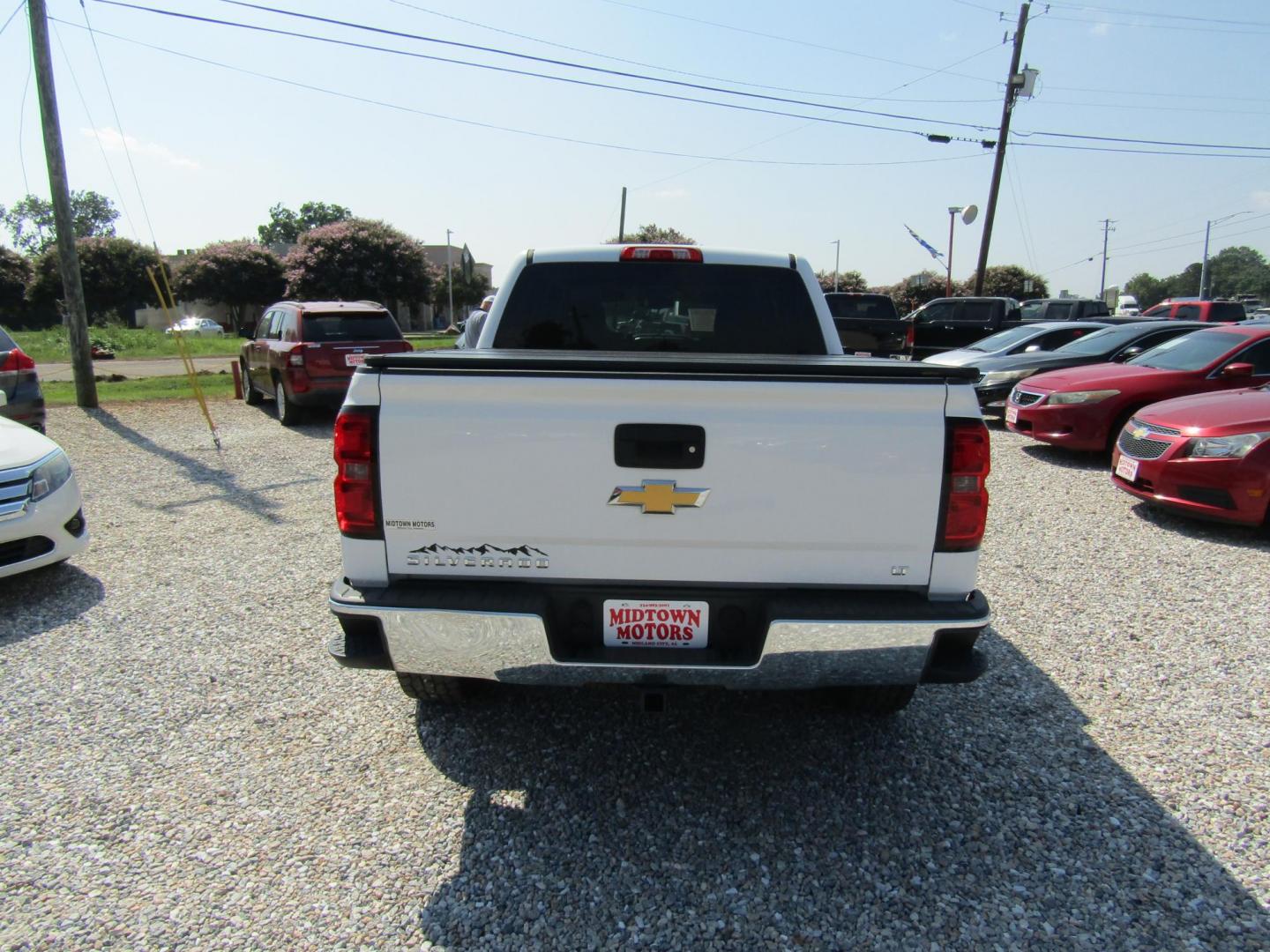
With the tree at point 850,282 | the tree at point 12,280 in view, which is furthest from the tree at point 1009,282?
the tree at point 12,280

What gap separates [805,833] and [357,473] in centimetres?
187

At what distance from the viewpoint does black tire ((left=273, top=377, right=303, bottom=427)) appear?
36.3 ft

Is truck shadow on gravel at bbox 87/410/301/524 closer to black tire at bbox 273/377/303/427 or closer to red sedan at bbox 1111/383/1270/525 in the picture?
black tire at bbox 273/377/303/427

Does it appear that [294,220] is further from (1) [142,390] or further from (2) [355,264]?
(1) [142,390]

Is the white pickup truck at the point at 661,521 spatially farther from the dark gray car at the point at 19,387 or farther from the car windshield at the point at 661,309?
the dark gray car at the point at 19,387

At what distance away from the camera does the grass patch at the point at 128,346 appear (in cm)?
2656

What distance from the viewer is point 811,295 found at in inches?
157

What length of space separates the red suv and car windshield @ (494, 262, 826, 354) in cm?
710

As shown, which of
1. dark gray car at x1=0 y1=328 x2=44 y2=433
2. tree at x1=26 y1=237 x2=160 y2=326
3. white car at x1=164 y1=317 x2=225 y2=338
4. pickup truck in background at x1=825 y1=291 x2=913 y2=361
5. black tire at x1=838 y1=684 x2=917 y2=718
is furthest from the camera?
tree at x1=26 y1=237 x2=160 y2=326

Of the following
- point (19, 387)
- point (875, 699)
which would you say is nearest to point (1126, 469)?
point (875, 699)

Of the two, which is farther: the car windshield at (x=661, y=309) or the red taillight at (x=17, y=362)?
the red taillight at (x=17, y=362)

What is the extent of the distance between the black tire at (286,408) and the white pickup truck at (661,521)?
31.3ft

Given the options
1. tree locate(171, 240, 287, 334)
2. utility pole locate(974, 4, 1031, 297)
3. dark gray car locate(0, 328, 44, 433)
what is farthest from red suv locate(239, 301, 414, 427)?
tree locate(171, 240, 287, 334)

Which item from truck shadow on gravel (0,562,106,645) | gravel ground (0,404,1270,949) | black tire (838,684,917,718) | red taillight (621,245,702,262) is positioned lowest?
gravel ground (0,404,1270,949)
